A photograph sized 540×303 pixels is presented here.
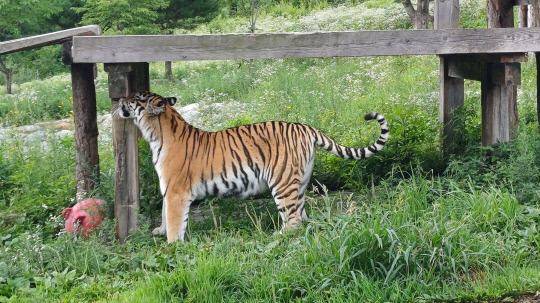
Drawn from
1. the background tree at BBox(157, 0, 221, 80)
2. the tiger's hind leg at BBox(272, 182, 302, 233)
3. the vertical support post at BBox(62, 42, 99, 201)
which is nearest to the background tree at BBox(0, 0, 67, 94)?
the background tree at BBox(157, 0, 221, 80)

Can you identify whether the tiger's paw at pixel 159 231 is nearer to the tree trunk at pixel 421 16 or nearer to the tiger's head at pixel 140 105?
the tiger's head at pixel 140 105

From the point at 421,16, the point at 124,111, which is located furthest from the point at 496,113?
the point at 421,16

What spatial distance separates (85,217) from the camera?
6.37 m

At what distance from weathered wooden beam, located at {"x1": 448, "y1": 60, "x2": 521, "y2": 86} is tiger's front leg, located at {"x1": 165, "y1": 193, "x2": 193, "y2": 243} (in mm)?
3290

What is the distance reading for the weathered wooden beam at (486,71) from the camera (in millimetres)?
6461

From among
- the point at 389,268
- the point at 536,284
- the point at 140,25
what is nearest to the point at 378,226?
the point at 389,268

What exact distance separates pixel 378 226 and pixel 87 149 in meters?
3.73

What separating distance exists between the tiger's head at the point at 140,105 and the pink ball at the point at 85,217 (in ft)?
3.08

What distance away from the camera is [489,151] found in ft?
23.1

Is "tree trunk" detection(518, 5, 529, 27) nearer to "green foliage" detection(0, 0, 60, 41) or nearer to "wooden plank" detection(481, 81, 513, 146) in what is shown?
"wooden plank" detection(481, 81, 513, 146)

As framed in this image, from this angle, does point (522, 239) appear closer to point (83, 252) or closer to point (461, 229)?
point (461, 229)

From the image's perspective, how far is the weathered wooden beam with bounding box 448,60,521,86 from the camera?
254 inches

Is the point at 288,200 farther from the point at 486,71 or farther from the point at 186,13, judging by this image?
the point at 186,13

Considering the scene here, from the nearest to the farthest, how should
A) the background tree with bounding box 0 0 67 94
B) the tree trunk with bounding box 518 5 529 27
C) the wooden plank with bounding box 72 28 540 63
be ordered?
1. the wooden plank with bounding box 72 28 540 63
2. the tree trunk with bounding box 518 5 529 27
3. the background tree with bounding box 0 0 67 94
